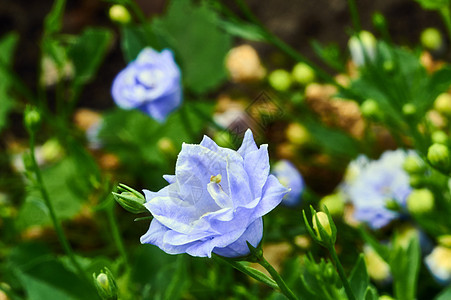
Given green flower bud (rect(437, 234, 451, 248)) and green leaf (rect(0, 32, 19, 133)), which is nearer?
green flower bud (rect(437, 234, 451, 248))

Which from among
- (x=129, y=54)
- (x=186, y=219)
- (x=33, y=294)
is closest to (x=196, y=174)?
(x=186, y=219)

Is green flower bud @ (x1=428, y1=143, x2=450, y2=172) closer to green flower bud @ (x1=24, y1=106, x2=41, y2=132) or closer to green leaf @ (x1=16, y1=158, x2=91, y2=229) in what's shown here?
green flower bud @ (x1=24, y1=106, x2=41, y2=132)

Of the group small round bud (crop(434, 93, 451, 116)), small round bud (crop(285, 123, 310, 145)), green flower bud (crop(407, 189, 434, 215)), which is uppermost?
green flower bud (crop(407, 189, 434, 215))

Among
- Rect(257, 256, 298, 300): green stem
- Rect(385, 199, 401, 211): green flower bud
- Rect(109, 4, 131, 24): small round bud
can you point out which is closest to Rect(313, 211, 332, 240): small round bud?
Rect(257, 256, 298, 300): green stem

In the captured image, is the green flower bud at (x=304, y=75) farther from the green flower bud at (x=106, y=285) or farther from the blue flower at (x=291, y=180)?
the green flower bud at (x=106, y=285)

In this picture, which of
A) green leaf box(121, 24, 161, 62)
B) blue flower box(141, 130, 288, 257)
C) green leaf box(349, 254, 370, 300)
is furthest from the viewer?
green leaf box(121, 24, 161, 62)

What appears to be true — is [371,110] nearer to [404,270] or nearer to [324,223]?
[404,270]
